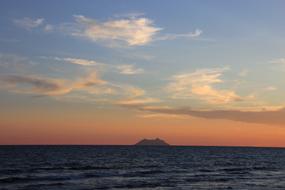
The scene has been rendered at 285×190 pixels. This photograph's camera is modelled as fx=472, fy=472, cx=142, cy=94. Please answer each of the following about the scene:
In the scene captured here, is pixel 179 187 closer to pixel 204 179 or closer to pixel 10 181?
pixel 204 179

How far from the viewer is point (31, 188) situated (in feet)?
139

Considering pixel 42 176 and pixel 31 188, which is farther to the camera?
pixel 42 176

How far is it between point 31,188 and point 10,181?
624 cm

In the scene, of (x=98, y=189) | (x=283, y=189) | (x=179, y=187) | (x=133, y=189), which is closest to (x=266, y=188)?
(x=283, y=189)

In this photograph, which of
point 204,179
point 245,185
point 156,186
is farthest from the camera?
point 204,179

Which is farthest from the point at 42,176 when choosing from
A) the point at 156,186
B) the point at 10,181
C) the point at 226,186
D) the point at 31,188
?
the point at 226,186

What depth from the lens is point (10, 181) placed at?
47594mm

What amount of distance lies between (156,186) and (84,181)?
8.35 meters

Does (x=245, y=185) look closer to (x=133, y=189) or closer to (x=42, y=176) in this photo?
(x=133, y=189)

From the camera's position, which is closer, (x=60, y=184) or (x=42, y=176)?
(x=60, y=184)

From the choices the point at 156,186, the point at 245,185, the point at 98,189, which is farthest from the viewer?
the point at 245,185

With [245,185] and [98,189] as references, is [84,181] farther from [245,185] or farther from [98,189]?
[245,185]

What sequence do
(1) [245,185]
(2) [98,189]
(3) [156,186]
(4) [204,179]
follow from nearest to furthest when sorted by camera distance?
(2) [98,189] → (3) [156,186] → (1) [245,185] → (4) [204,179]

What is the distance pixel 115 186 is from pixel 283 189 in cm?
1568
